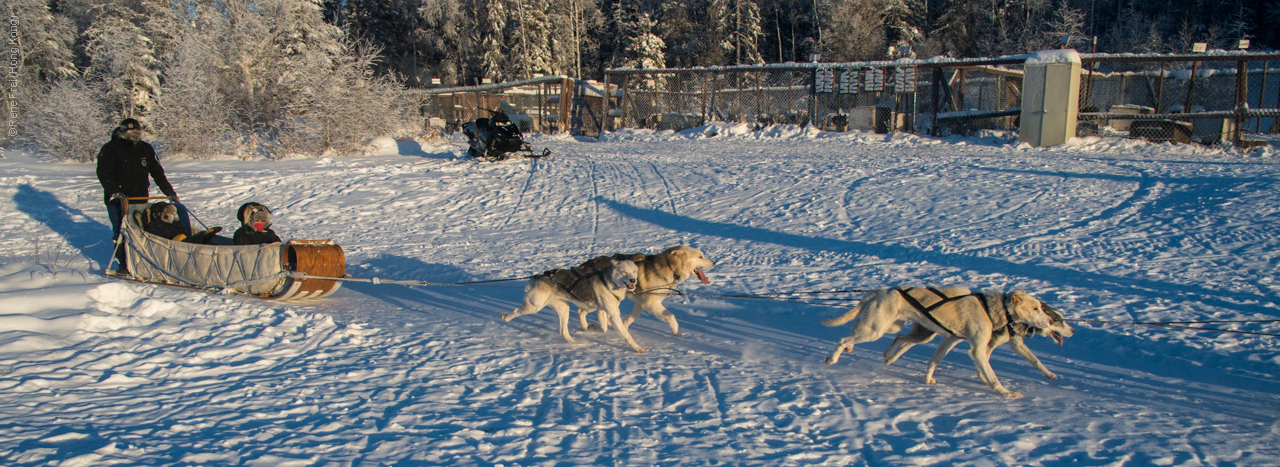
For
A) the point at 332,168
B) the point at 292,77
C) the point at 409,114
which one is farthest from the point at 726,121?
the point at 292,77

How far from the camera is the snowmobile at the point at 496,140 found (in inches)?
602

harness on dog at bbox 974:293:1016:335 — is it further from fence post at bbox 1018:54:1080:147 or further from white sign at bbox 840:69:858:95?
white sign at bbox 840:69:858:95

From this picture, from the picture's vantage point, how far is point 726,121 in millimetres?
20859

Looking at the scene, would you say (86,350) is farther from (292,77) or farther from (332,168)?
(292,77)

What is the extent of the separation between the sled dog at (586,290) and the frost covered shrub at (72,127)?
53.5ft

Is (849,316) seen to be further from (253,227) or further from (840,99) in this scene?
(840,99)

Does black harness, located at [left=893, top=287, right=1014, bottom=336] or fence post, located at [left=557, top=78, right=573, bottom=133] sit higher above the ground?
fence post, located at [left=557, top=78, right=573, bottom=133]

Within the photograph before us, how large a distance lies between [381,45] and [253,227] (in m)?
35.7

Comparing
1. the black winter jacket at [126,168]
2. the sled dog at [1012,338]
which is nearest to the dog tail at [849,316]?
the sled dog at [1012,338]

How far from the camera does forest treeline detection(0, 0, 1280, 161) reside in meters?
17.0

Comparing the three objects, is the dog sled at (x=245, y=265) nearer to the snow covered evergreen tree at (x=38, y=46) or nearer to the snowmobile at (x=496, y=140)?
the snowmobile at (x=496, y=140)

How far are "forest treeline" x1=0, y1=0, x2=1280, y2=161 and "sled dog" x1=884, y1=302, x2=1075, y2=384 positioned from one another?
14666 millimetres

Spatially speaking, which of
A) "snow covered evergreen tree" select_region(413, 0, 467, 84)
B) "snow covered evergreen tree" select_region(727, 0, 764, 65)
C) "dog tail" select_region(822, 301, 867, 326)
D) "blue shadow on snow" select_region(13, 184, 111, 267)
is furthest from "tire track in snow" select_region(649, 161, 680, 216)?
"snow covered evergreen tree" select_region(727, 0, 764, 65)

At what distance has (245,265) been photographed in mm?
6496
